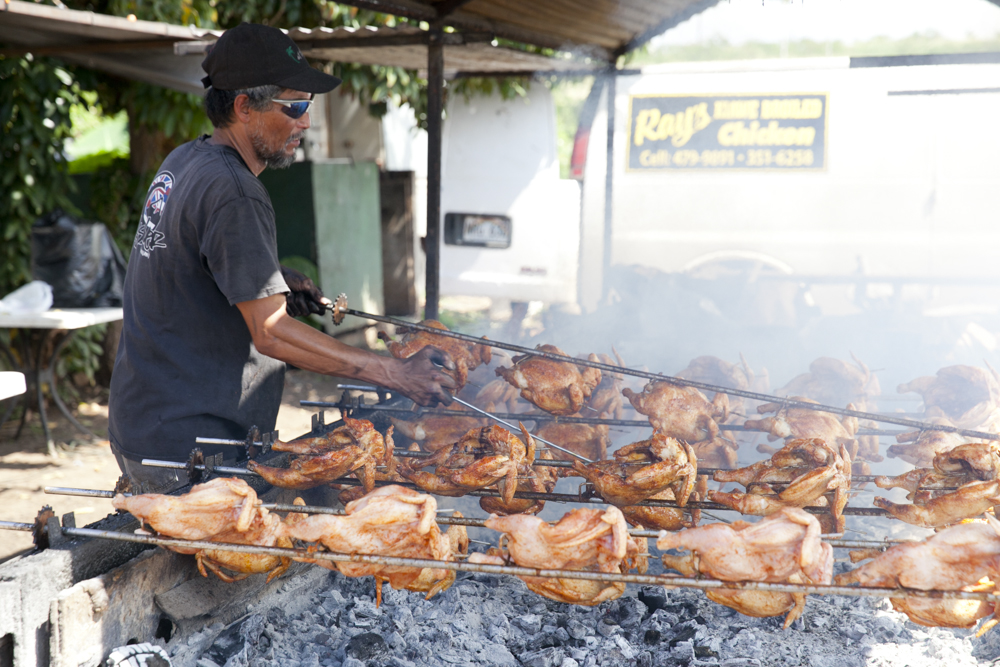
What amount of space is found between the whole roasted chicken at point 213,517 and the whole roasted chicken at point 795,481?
1461 mm

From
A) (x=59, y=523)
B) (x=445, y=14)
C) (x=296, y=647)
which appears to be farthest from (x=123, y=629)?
(x=445, y=14)

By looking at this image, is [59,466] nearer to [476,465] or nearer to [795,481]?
[476,465]

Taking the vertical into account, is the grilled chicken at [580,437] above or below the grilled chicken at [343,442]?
below

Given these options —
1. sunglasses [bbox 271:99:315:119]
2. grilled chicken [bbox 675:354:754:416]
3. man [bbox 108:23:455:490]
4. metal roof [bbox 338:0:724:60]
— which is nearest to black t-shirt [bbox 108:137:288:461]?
man [bbox 108:23:455:490]

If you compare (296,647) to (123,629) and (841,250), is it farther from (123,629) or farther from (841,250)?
(841,250)

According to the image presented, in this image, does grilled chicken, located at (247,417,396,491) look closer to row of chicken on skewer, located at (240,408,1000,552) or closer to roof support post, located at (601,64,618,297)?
row of chicken on skewer, located at (240,408,1000,552)

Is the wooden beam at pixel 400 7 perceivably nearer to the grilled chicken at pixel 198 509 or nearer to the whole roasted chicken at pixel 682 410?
the whole roasted chicken at pixel 682 410

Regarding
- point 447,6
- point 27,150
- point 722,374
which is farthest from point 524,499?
point 27,150

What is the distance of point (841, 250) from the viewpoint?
6.41 metres

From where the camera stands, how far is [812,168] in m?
6.29

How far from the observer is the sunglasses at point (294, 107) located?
264 centimetres

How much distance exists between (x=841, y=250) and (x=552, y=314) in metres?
2.67

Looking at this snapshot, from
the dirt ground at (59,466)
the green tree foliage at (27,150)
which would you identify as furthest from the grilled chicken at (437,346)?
the green tree foliage at (27,150)

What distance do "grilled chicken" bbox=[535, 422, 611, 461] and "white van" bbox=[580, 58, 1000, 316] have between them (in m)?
3.43
